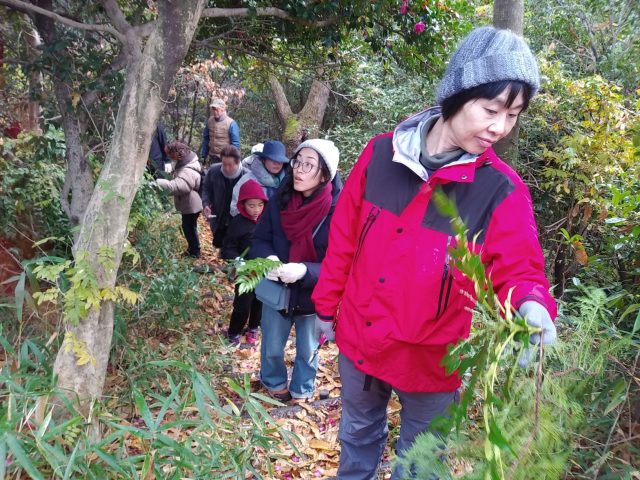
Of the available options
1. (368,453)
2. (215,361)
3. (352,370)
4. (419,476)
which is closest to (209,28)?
(215,361)

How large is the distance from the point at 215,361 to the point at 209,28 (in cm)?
257

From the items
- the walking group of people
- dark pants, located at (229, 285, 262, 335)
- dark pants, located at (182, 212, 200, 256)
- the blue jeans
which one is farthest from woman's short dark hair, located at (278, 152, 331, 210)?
dark pants, located at (182, 212, 200, 256)

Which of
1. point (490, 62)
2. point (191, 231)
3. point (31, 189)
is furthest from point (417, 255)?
point (191, 231)

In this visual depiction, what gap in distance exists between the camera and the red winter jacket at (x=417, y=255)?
1655 mm

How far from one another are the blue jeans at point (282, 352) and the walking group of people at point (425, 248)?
3.91ft

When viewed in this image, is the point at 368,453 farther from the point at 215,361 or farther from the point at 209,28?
the point at 209,28

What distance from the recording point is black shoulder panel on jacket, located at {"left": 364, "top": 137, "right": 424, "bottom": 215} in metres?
1.84

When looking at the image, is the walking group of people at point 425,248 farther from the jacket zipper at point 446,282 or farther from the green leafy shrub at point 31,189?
the green leafy shrub at point 31,189

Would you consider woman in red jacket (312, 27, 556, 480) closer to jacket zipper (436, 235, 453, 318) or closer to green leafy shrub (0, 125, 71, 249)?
jacket zipper (436, 235, 453, 318)

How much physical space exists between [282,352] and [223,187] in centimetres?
237

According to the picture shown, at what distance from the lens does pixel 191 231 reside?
6426 millimetres

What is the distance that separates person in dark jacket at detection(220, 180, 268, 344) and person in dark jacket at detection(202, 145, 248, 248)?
42cm

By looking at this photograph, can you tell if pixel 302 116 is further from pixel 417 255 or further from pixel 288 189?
pixel 417 255

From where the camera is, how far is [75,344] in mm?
2324
